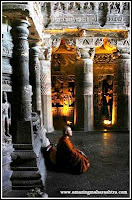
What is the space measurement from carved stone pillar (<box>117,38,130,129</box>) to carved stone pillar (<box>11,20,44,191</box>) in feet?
20.2

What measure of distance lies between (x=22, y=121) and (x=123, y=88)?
6.43 m

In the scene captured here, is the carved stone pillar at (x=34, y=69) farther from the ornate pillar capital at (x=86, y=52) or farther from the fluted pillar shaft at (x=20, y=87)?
the ornate pillar capital at (x=86, y=52)

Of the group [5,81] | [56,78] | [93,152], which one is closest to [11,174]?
[5,81]

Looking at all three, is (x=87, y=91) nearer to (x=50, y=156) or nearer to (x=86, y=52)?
(x=86, y=52)

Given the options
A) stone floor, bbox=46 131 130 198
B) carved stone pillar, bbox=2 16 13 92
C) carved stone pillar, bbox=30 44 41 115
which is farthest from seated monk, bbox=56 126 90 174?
carved stone pillar, bbox=30 44 41 115

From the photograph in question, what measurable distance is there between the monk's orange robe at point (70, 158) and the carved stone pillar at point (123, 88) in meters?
5.47

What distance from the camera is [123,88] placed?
30.5 ft

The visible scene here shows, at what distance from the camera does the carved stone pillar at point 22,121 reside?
12.4ft

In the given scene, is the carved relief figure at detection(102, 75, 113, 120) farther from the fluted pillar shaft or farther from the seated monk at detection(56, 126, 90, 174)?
the fluted pillar shaft

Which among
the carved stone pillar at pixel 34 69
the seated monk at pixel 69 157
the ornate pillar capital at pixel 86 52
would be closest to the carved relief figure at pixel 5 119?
the seated monk at pixel 69 157

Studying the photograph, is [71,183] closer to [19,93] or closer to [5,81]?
[19,93]

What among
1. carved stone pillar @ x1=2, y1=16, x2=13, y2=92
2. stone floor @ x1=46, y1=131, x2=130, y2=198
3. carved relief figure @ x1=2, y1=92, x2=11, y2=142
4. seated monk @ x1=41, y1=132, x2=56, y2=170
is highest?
carved stone pillar @ x1=2, y1=16, x2=13, y2=92

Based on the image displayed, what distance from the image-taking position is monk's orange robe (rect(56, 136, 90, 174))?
432 cm

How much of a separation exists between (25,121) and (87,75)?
18.6 ft
